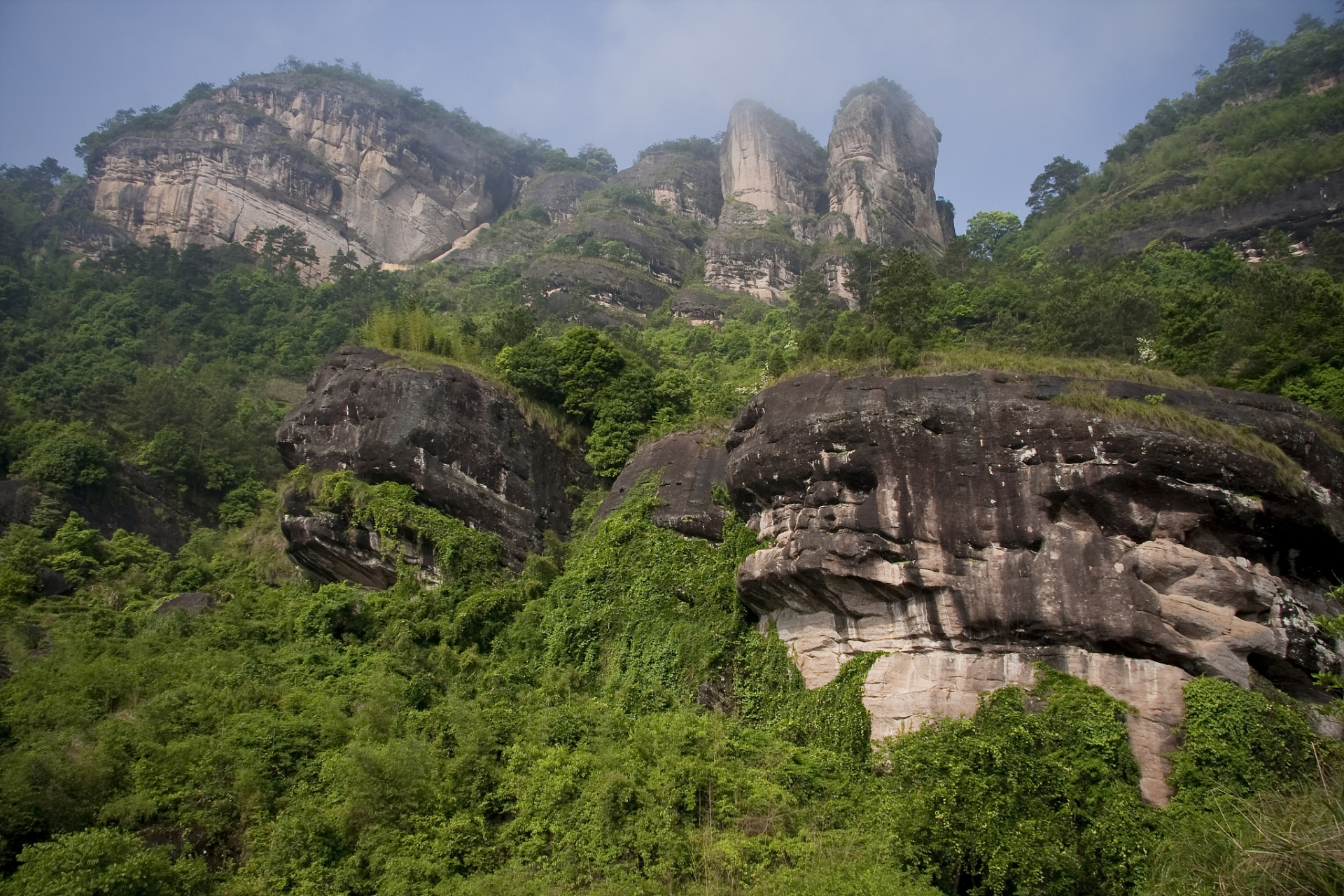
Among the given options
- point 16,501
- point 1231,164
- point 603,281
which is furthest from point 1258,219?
point 16,501

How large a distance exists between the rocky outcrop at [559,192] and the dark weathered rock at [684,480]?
47246mm

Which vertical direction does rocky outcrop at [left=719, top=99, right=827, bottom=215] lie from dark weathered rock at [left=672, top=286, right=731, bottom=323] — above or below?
above

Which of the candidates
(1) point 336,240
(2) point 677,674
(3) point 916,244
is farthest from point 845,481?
(1) point 336,240

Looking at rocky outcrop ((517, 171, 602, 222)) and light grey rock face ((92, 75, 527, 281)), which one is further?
rocky outcrop ((517, 171, 602, 222))

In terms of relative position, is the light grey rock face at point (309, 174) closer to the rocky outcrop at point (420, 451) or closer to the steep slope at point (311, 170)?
the steep slope at point (311, 170)

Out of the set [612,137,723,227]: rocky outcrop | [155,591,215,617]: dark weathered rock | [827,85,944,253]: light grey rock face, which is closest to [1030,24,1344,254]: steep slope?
[827,85,944,253]: light grey rock face

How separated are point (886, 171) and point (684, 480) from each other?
4771 cm

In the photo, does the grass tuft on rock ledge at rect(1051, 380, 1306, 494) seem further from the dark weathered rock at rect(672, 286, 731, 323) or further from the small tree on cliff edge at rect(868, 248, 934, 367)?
the dark weathered rock at rect(672, 286, 731, 323)

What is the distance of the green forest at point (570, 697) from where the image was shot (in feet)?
40.1

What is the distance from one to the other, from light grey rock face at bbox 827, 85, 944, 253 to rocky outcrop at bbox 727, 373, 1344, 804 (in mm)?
42542

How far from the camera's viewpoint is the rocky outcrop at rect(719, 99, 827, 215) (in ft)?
211

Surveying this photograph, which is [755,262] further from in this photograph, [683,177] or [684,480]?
[684,480]

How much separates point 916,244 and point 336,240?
3763 centimetres

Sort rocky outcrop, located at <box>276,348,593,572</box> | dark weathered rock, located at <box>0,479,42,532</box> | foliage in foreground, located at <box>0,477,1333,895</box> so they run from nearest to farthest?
1. foliage in foreground, located at <box>0,477,1333,895</box>
2. rocky outcrop, located at <box>276,348,593,572</box>
3. dark weathered rock, located at <box>0,479,42,532</box>
